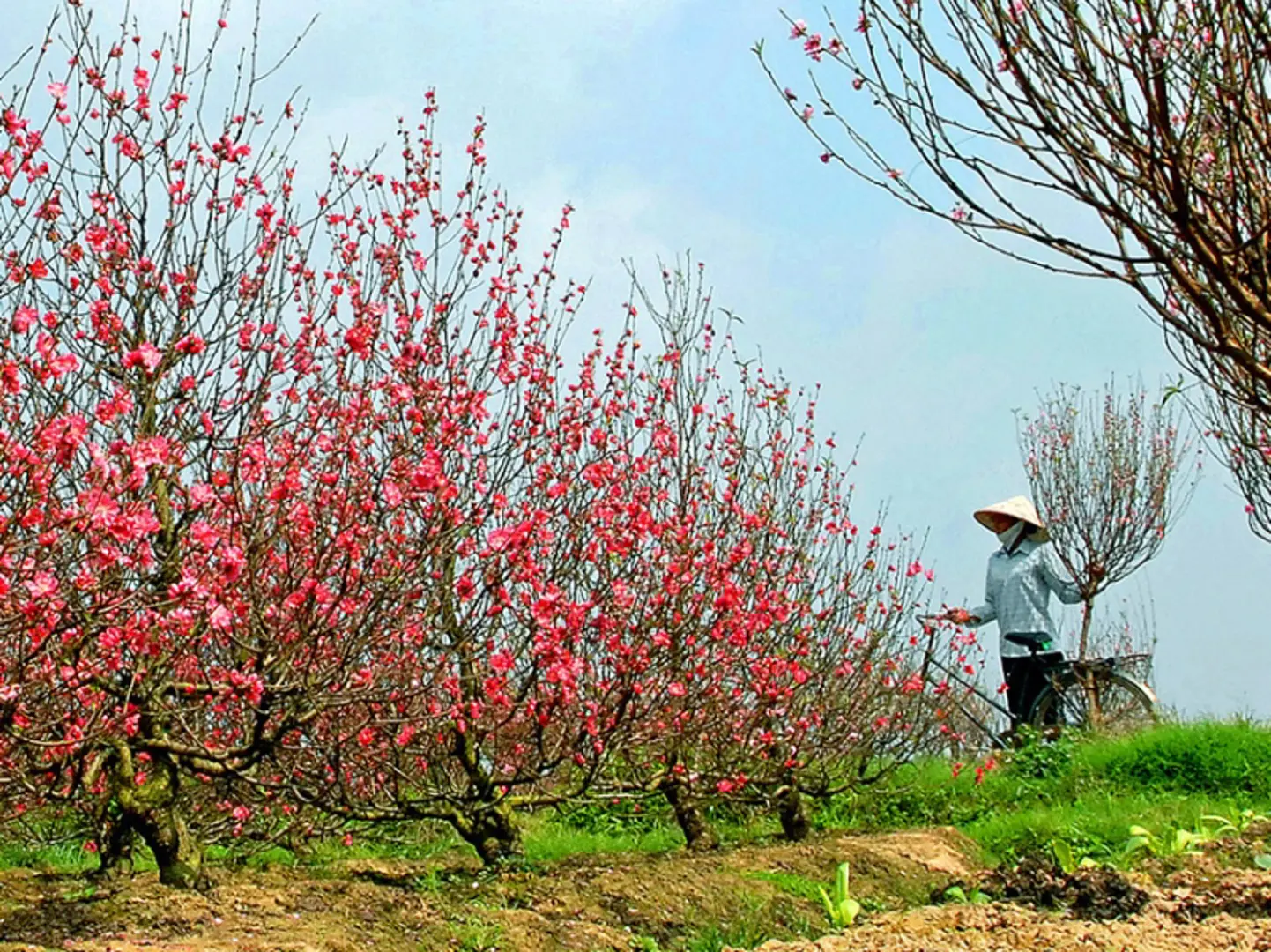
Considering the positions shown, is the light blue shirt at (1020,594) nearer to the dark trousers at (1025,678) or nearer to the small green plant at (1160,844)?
the dark trousers at (1025,678)

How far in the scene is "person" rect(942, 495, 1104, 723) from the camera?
442 inches

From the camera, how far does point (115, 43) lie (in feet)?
17.6

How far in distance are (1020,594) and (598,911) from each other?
6.71m

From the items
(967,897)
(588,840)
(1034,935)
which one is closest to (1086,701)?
(588,840)

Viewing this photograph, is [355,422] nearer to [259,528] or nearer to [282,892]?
[259,528]

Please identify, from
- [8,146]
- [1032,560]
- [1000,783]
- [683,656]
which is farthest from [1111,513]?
[8,146]

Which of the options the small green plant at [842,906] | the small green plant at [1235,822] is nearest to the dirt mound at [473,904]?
the small green plant at [842,906]

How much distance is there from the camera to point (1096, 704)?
11.4 metres

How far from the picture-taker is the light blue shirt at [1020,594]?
36.9 feet

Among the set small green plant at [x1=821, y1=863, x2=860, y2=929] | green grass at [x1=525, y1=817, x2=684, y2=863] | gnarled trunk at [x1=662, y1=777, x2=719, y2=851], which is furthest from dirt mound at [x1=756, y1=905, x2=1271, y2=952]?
green grass at [x1=525, y1=817, x2=684, y2=863]

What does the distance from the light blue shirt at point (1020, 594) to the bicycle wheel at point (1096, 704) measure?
439 mm

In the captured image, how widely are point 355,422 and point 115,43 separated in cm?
178

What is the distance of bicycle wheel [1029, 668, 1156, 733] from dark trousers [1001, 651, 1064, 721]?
0.12 m

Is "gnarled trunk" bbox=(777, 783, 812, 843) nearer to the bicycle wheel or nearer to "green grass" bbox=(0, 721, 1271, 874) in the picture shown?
"green grass" bbox=(0, 721, 1271, 874)
